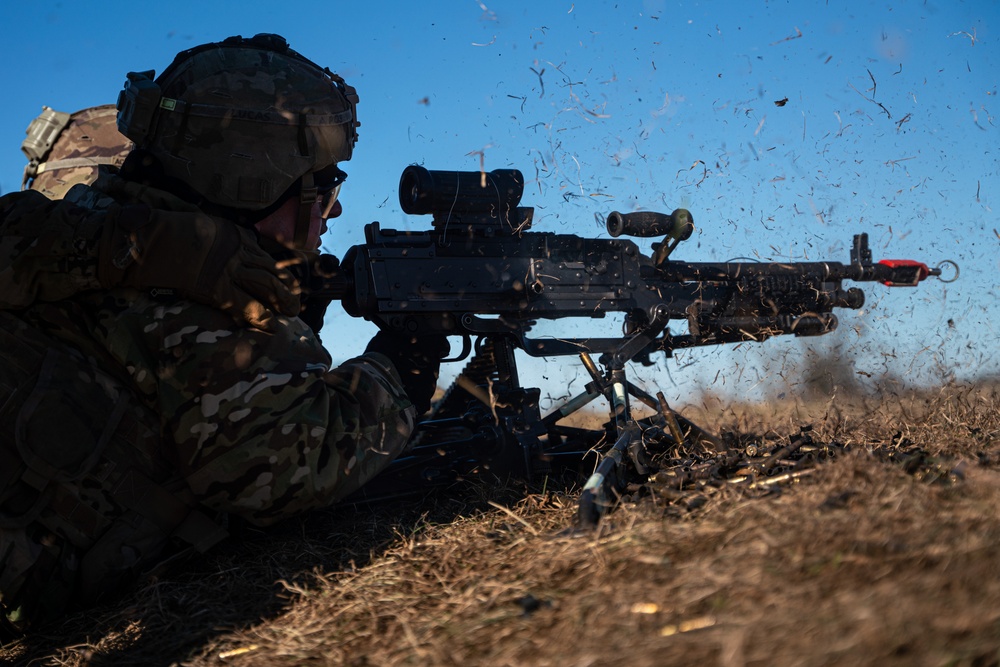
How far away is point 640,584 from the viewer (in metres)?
1.90

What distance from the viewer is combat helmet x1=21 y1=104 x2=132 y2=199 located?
202 inches

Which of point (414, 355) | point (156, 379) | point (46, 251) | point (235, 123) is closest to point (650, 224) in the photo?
point (414, 355)

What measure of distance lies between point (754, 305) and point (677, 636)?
16.7 ft

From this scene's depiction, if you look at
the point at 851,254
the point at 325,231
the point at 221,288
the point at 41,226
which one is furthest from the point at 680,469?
the point at 851,254

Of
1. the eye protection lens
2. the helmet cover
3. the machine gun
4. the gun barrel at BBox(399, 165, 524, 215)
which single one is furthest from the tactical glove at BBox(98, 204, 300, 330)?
the gun barrel at BBox(399, 165, 524, 215)

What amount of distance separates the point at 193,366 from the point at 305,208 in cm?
103

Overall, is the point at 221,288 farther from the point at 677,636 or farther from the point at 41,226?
the point at 677,636

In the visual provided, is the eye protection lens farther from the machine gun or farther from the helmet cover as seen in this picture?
the machine gun

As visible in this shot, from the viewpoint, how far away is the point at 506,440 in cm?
452

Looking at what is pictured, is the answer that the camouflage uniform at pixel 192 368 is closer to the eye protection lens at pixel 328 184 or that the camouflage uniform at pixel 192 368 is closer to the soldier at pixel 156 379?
the soldier at pixel 156 379

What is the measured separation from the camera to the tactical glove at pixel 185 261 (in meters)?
3.16

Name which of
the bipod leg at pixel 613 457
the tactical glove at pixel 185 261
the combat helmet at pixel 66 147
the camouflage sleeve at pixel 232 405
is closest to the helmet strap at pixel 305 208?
the tactical glove at pixel 185 261

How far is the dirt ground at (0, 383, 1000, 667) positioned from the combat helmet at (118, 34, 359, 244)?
1592 millimetres

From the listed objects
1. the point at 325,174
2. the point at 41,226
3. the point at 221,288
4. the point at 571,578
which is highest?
the point at 325,174
